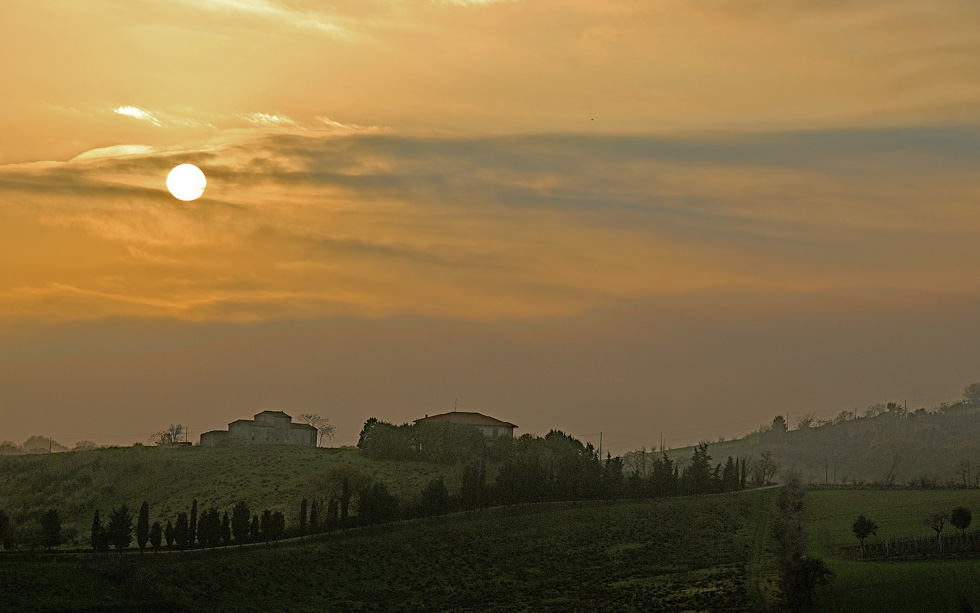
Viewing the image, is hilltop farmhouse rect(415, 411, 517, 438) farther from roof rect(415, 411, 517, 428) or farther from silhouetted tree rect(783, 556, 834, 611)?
silhouetted tree rect(783, 556, 834, 611)

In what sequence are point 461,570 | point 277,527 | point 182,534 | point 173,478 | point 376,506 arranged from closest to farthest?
point 182,534, point 461,570, point 277,527, point 376,506, point 173,478

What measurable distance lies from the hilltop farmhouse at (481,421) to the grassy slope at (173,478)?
2635 cm

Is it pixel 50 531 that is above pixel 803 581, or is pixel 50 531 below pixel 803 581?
above

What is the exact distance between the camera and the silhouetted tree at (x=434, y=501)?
121m

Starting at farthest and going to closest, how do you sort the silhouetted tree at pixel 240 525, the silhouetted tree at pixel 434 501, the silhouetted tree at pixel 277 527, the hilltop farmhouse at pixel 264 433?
1. the hilltop farmhouse at pixel 264 433
2. the silhouetted tree at pixel 434 501
3. the silhouetted tree at pixel 277 527
4. the silhouetted tree at pixel 240 525

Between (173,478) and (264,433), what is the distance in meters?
35.9

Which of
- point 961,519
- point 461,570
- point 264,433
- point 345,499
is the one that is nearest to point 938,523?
point 961,519

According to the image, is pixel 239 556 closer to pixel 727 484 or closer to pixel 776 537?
pixel 776 537

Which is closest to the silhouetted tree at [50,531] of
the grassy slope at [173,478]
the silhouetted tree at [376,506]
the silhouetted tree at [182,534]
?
the silhouetted tree at [182,534]

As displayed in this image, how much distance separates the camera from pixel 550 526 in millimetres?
122125

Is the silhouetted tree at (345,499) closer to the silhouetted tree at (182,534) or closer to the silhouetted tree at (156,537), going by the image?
the silhouetted tree at (182,534)

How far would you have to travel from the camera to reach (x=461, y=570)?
10225 cm

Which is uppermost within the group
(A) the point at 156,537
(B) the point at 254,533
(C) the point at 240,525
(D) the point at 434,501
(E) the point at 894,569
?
(D) the point at 434,501

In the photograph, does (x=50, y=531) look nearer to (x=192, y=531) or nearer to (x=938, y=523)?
(x=192, y=531)
